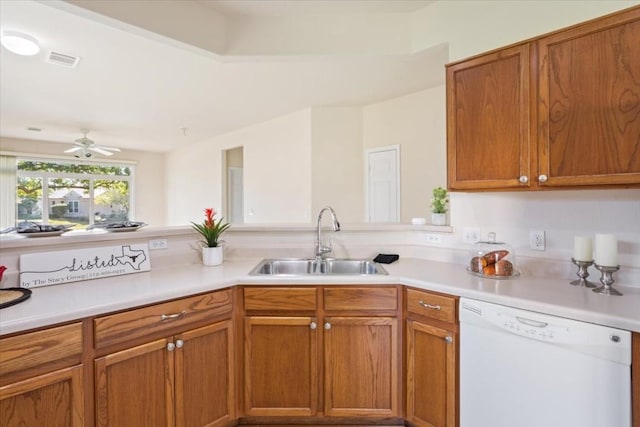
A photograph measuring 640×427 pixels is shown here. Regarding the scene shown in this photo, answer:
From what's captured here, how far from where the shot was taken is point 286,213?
4.72 meters

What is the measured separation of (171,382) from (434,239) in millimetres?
1749

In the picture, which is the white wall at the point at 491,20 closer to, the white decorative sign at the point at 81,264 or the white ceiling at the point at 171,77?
the white ceiling at the point at 171,77

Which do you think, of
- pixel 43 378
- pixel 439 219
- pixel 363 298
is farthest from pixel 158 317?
pixel 439 219

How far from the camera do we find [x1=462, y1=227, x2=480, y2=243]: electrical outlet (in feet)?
6.53

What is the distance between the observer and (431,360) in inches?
62.5

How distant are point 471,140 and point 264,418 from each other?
1.96 meters

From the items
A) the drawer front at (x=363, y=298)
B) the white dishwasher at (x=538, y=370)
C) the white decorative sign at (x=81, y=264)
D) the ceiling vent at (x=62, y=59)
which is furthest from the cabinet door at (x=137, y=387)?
the ceiling vent at (x=62, y=59)

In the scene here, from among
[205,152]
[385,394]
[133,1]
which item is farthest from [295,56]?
[205,152]

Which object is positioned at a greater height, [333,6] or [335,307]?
[333,6]

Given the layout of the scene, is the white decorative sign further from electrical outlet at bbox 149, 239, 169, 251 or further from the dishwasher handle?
the dishwasher handle

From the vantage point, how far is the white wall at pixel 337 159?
14.0ft

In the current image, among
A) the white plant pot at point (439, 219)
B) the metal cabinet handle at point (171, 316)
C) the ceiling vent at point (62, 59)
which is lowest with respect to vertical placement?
the metal cabinet handle at point (171, 316)

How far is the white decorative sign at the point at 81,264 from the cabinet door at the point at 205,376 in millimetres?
622

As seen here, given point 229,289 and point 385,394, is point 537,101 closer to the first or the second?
point 385,394
